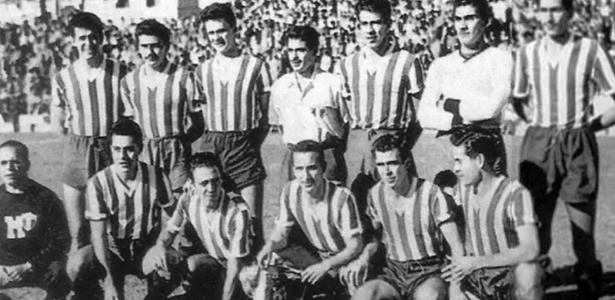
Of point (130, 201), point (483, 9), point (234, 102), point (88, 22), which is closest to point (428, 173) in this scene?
point (483, 9)

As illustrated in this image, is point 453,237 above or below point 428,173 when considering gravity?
below

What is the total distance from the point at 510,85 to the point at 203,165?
3.94 ft

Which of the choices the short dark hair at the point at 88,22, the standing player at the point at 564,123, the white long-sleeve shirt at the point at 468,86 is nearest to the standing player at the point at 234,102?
the short dark hair at the point at 88,22

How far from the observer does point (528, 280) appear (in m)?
3.64

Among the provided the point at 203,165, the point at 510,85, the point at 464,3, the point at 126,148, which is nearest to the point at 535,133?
the point at 510,85

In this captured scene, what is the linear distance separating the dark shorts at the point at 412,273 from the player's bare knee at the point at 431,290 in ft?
0.05

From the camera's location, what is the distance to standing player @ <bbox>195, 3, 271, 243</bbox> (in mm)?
3809

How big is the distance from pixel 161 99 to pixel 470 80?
3.89ft

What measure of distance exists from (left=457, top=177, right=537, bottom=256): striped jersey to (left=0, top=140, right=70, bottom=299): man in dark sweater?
1570mm

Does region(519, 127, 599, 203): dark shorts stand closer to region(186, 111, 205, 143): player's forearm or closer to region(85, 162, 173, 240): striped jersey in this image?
region(186, 111, 205, 143): player's forearm

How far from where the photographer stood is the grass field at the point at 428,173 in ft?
11.9

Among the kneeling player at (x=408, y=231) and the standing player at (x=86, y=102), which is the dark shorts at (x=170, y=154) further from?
the kneeling player at (x=408, y=231)

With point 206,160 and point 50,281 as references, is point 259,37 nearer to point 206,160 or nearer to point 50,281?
point 206,160

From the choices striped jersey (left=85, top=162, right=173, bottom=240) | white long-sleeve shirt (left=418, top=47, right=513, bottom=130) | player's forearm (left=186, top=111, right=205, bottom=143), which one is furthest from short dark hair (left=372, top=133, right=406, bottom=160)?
striped jersey (left=85, top=162, right=173, bottom=240)
